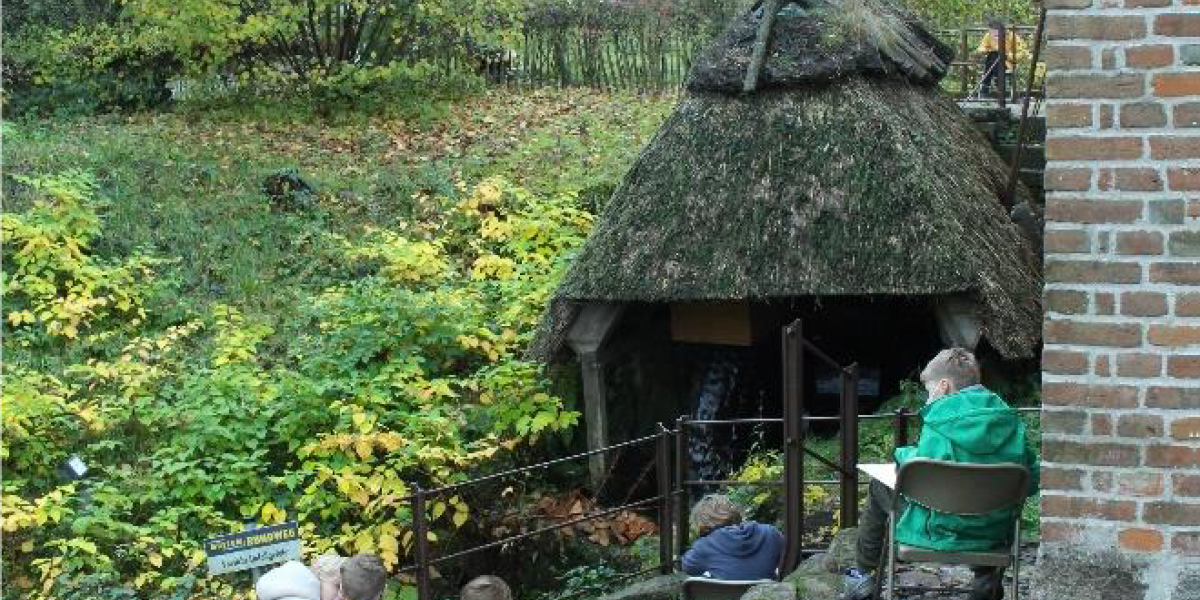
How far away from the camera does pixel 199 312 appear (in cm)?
1204

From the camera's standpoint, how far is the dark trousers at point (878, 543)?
18.7ft

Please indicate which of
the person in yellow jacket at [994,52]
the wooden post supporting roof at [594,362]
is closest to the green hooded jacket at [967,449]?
the wooden post supporting roof at [594,362]

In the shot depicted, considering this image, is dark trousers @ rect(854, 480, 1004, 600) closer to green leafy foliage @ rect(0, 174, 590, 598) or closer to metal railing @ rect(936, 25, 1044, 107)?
green leafy foliage @ rect(0, 174, 590, 598)

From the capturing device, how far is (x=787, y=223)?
10.4m

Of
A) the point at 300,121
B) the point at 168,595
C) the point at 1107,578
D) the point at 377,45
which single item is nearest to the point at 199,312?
the point at 168,595

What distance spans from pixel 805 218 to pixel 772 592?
15.0ft

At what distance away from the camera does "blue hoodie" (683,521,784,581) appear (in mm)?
6738

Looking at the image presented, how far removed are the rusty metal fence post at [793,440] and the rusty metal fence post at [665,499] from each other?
3.94ft

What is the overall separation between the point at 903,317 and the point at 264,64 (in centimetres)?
837

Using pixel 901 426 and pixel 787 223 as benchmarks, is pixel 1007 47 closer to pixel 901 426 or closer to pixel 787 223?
pixel 787 223

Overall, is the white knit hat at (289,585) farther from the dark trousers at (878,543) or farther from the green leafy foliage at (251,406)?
the green leafy foliage at (251,406)

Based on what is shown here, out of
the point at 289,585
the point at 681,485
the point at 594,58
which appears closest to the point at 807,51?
the point at 681,485

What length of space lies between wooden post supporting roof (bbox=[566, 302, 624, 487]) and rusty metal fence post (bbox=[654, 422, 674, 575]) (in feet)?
9.20

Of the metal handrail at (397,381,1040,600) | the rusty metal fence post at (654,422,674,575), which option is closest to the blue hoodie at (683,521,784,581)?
the metal handrail at (397,381,1040,600)
